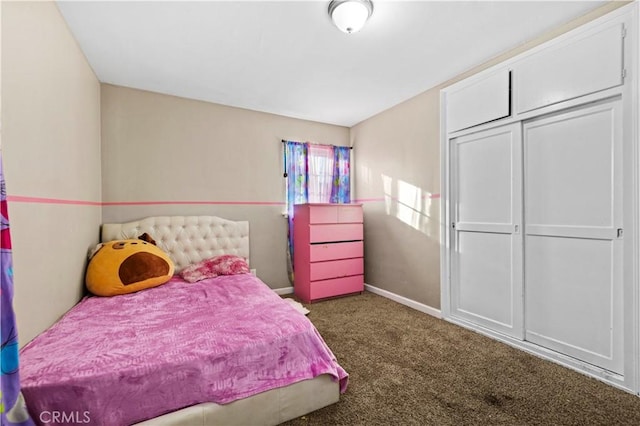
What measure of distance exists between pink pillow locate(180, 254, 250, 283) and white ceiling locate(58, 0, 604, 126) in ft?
6.22

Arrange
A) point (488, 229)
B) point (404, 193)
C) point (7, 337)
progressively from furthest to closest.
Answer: point (404, 193)
point (488, 229)
point (7, 337)

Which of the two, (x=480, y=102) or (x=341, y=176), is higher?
(x=480, y=102)

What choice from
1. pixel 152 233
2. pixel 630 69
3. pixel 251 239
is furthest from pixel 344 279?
pixel 630 69

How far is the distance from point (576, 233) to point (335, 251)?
2.37m

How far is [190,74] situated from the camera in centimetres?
276

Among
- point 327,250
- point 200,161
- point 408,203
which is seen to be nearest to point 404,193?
point 408,203

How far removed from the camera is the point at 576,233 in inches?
80.6

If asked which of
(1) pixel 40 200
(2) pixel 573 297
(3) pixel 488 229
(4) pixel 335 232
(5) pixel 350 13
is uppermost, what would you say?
(5) pixel 350 13

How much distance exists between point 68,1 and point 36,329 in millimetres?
2035

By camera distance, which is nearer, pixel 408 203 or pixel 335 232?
pixel 408 203

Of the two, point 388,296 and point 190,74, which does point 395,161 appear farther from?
point 190,74

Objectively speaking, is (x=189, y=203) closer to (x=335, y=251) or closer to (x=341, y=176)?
(x=335, y=251)

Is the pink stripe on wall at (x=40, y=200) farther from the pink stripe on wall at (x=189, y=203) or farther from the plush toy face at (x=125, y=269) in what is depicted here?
the pink stripe on wall at (x=189, y=203)

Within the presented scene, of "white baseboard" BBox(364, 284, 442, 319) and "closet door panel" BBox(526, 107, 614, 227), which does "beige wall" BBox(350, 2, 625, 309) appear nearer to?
"white baseboard" BBox(364, 284, 442, 319)
